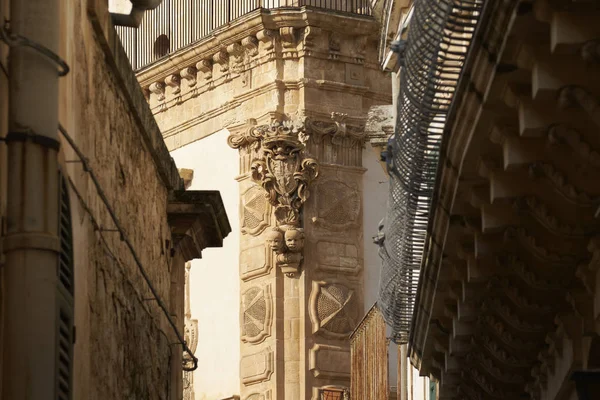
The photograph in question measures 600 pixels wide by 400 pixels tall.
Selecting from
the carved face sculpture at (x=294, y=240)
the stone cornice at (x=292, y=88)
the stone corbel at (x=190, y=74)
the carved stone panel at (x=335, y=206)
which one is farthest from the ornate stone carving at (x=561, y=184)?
the stone corbel at (x=190, y=74)

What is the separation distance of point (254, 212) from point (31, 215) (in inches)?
857

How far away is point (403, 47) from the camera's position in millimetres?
12781

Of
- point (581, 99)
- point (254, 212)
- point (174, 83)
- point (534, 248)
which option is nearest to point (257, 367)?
point (254, 212)

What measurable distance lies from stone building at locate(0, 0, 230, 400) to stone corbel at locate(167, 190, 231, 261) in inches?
0.7

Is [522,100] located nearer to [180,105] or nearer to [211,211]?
[211,211]

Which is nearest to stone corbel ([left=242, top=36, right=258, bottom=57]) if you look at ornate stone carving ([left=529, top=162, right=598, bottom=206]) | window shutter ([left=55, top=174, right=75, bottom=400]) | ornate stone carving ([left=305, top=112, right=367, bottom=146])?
ornate stone carving ([left=305, top=112, right=367, bottom=146])

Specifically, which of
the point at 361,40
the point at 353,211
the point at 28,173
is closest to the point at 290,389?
the point at 353,211

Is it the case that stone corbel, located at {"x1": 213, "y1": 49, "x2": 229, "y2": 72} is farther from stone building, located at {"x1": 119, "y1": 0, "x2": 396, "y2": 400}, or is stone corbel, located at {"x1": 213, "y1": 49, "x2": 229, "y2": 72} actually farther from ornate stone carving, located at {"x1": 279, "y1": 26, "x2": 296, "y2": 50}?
ornate stone carving, located at {"x1": 279, "y1": 26, "x2": 296, "y2": 50}

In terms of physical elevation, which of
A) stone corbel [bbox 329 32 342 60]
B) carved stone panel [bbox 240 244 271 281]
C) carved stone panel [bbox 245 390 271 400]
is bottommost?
carved stone panel [bbox 245 390 271 400]

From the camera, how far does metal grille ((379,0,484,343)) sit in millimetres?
11430

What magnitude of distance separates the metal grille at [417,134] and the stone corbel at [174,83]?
1505 centimetres

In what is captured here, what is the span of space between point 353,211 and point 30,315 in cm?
2206

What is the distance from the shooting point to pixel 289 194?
32094 millimetres

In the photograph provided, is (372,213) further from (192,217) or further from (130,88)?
(130,88)
